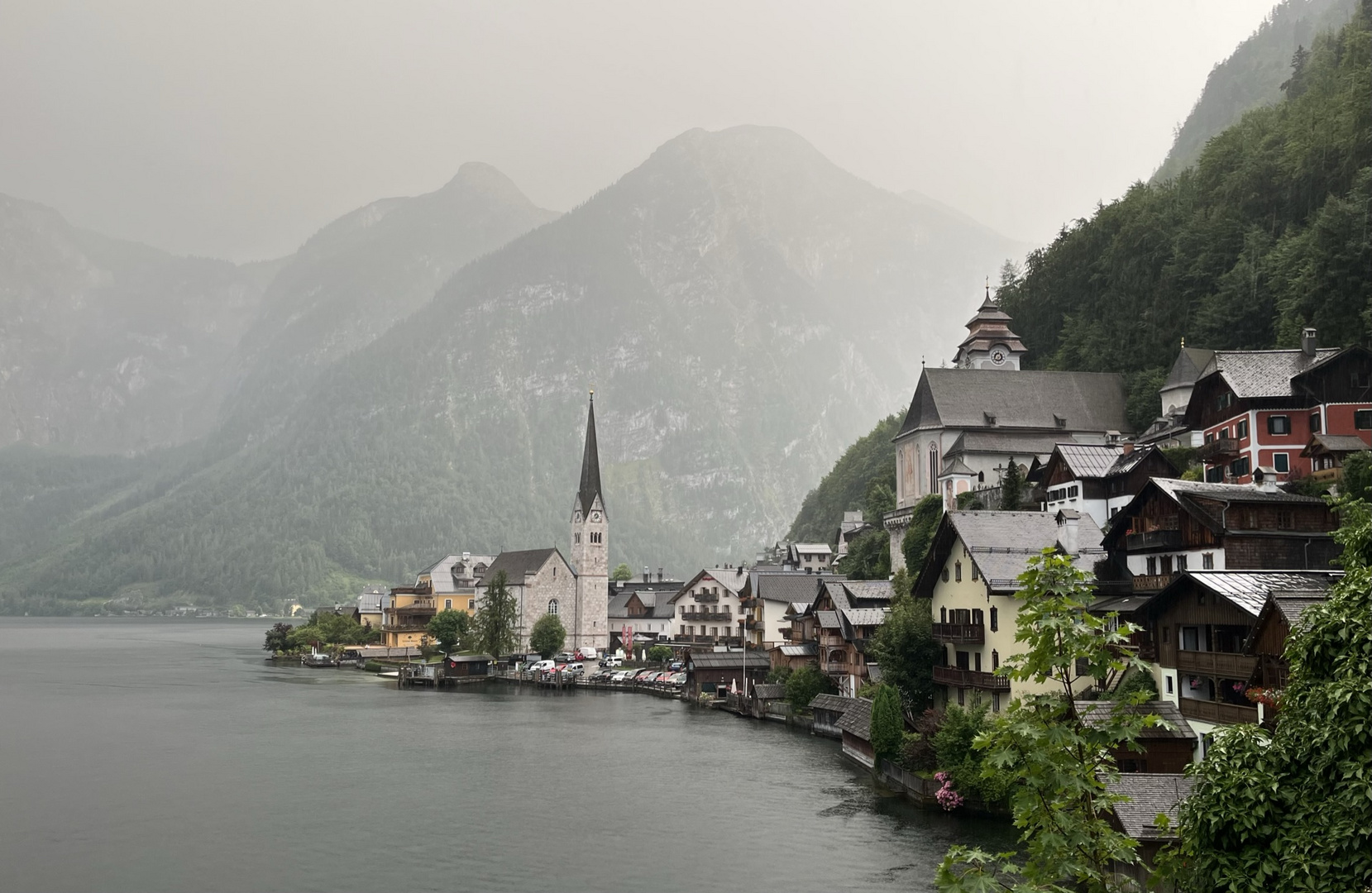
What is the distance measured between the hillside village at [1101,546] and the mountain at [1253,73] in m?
79.1

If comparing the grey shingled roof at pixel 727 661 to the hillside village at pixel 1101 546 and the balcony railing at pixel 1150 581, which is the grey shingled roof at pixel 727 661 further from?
the balcony railing at pixel 1150 581

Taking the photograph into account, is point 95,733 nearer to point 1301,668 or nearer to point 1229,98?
point 1301,668

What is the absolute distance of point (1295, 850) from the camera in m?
13.3

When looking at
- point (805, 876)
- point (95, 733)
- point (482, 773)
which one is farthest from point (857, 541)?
point (805, 876)

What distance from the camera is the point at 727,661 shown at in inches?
3748

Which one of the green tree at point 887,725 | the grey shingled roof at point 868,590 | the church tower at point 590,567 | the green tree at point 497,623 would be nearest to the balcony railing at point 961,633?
the green tree at point 887,725

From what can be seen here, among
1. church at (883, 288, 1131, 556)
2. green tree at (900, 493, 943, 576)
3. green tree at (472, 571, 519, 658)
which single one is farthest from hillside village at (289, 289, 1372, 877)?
green tree at (472, 571, 519, 658)

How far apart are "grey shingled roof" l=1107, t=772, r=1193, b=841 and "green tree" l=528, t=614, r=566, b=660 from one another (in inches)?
3960

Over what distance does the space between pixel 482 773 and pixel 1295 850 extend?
163ft

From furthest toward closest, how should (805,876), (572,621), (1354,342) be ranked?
(572,621)
(1354,342)
(805,876)

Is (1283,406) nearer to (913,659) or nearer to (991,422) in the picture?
(913,659)

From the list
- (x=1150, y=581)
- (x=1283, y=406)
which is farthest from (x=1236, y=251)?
(x=1150, y=581)

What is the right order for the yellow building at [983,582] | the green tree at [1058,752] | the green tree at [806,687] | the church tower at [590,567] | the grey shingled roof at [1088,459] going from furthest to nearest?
the church tower at [590,567] → the green tree at [806,687] → the grey shingled roof at [1088,459] → the yellow building at [983,582] → the green tree at [1058,752]

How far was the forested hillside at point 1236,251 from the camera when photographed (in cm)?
7331
